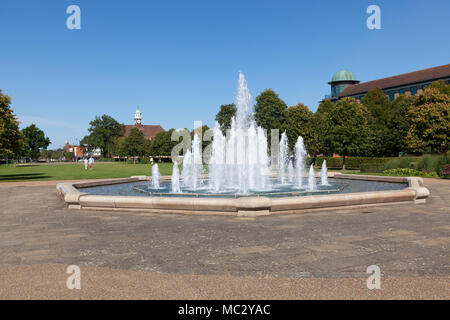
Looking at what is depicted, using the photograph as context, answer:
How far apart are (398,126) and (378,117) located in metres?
12.4

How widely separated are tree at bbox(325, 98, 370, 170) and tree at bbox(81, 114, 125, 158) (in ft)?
328

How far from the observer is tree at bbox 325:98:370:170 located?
1871 inches

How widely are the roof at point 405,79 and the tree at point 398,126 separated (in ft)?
84.9

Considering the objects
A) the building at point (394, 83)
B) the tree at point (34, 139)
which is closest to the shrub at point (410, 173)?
the building at point (394, 83)

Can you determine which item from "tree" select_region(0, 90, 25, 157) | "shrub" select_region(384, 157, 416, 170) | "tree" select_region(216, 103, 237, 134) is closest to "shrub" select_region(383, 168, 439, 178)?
"shrub" select_region(384, 157, 416, 170)

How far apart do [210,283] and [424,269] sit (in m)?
3.41

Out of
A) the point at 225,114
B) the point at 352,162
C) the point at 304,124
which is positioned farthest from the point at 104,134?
the point at 352,162

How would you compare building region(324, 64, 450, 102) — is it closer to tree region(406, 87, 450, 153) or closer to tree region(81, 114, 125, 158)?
tree region(406, 87, 450, 153)

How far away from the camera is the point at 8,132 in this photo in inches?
1150

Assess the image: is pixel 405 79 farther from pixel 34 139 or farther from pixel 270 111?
pixel 34 139

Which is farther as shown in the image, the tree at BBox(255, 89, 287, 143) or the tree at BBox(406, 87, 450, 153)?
the tree at BBox(255, 89, 287, 143)

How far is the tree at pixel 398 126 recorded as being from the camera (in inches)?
2099

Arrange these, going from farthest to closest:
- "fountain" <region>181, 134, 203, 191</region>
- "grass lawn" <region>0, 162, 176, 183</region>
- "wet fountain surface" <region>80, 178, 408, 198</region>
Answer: "grass lawn" <region>0, 162, 176, 183</region> < "fountain" <region>181, 134, 203, 191</region> < "wet fountain surface" <region>80, 178, 408, 198</region>

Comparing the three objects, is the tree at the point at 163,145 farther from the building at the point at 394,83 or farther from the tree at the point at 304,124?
the building at the point at 394,83
